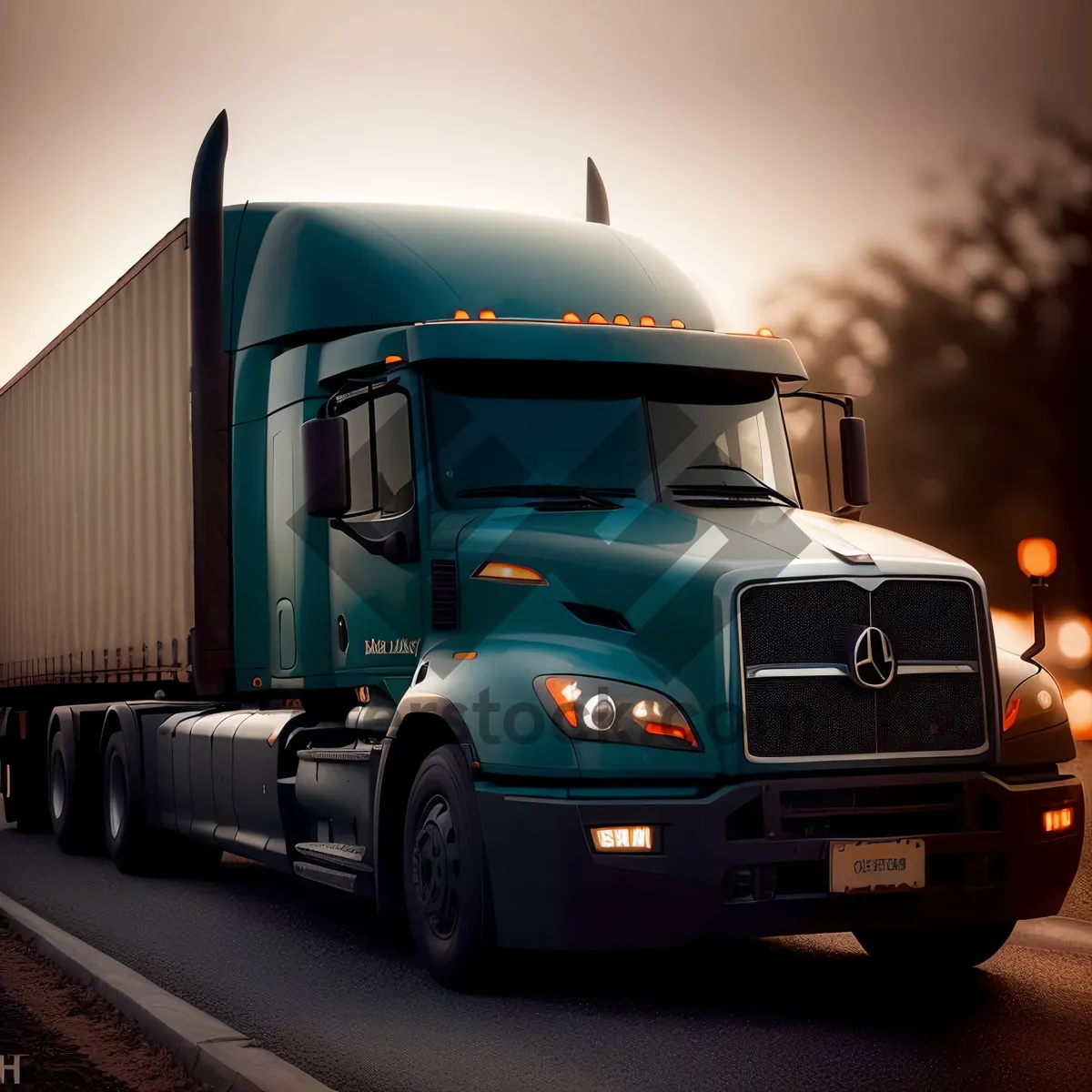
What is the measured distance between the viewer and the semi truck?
7.39m

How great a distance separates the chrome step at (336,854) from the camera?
9070 mm

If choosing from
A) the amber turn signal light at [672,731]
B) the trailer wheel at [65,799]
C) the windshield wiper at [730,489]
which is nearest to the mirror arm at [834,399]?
the windshield wiper at [730,489]

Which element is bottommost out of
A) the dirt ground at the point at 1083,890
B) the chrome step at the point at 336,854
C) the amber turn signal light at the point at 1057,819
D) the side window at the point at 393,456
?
the dirt ground at the point at 1083,890

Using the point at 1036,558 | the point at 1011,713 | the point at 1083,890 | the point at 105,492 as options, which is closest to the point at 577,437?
the point at 1011,713

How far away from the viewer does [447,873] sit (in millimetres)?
7980

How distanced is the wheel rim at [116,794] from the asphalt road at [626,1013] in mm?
3158

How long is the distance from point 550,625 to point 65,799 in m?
8.64

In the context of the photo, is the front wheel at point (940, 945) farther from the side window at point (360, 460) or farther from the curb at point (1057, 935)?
the side window at point (360, 460)

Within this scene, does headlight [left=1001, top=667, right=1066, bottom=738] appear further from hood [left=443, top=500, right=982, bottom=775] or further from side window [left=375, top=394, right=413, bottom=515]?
side window [left=375, top=394, right=413, bottom=515]

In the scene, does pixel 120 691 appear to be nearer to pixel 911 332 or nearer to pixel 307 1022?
pixel 307 1022

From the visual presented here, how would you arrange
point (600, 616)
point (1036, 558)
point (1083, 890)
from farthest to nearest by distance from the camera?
1. point (1036, 558)
2. point (1083, 890)
3. point (600, 616)

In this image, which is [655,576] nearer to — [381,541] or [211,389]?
[381,541]

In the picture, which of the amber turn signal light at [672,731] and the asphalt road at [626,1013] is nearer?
the asphalt road at [626,1013]

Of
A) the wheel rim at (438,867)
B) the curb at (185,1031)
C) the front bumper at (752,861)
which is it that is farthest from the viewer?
the wheel rim at (438,867)
